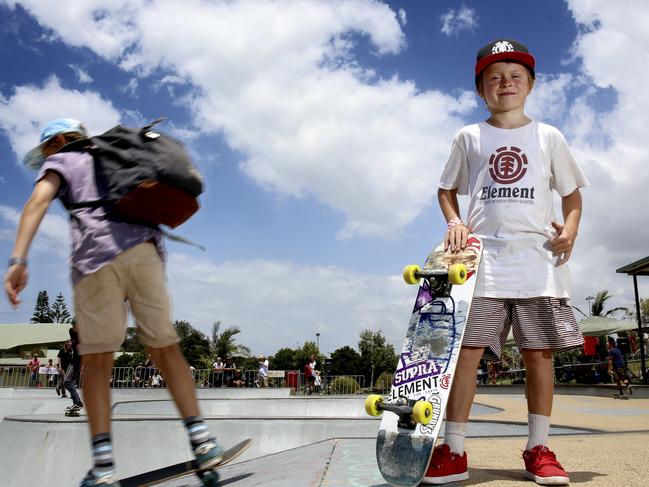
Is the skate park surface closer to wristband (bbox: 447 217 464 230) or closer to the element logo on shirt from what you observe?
wristband (bbox: 447 217 464 230)

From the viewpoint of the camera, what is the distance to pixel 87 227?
2.39 m

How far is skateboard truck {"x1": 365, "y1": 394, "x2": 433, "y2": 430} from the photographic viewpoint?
2468 mm

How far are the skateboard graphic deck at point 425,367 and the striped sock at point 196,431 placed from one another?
76 centimetres

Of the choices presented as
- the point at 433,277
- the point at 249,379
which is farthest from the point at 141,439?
the point at 249,379

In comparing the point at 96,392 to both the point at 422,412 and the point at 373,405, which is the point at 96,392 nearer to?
the point at 373,405

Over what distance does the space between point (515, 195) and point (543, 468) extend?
54.0 inches

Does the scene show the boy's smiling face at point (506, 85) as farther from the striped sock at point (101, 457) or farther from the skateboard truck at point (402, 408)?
the striped sock at point (101, 457)

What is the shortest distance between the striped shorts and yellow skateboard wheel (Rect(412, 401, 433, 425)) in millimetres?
477

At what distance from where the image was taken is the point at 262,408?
13.3 metres

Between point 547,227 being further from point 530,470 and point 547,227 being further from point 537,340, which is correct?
point 530,470

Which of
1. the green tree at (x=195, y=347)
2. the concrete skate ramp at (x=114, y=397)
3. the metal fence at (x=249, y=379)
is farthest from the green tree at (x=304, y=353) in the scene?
the concrete skate ramp at (x=114, y=397)

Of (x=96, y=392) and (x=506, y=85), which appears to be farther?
(x=506, y=85)

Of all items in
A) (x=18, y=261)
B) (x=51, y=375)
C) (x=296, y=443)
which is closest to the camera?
(x=18, y=261)

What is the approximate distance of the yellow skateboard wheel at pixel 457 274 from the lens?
2672 mm
